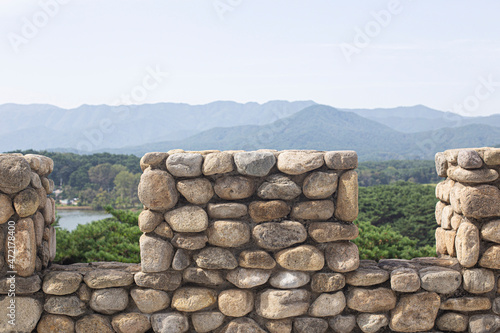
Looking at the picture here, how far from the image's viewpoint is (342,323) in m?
3.74

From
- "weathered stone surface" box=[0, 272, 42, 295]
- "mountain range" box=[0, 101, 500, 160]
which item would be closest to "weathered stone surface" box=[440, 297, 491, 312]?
"weathered stone surface" box=[0, 272, 42, 295]

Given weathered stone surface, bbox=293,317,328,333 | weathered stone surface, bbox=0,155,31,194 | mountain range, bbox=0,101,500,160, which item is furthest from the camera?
mountain range, bbox=0,101,500,160

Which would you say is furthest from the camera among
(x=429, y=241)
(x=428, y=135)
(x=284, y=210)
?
(x=428, y=135)

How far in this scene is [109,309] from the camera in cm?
379

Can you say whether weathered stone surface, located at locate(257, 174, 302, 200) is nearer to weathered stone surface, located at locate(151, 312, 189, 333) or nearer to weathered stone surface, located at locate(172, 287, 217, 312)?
weathered stone surface, located at locate(172, 287, 217, 312)

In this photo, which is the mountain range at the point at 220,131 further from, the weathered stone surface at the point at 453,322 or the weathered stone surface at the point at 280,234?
the weathered stone surface at the point at 453,322

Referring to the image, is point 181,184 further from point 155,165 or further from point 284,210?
point 284,210

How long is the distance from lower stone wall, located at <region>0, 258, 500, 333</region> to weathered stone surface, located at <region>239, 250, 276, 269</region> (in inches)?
2.7

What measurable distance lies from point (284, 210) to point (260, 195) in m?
0.23

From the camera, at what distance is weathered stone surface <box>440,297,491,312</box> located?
374 cm

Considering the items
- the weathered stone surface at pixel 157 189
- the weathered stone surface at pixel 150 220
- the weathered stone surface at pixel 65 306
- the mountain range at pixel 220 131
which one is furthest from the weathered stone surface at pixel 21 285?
the mountain range at pixel 220 131

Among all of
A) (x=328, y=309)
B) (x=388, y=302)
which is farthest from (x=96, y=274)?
(x=388, y=302)

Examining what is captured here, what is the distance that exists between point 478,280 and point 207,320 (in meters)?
2.27

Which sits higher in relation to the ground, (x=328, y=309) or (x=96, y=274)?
(x=96, y=274)
